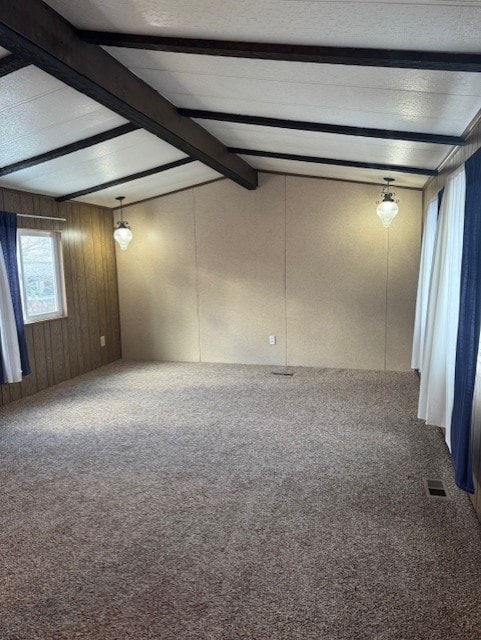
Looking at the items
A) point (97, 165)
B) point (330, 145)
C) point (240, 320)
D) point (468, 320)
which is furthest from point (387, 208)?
point (97, 165)

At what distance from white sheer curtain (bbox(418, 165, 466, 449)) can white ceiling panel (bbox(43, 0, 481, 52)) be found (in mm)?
1299

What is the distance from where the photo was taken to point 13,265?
4469 mm

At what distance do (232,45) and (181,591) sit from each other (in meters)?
2.42

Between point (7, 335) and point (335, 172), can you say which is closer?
point (7, 335)

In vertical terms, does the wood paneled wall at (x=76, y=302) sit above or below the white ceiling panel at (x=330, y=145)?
below

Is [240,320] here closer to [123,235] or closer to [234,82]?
[123,235]

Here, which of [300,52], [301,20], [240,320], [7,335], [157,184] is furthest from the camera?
[240,320]

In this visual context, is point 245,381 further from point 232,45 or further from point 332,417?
point 232,45

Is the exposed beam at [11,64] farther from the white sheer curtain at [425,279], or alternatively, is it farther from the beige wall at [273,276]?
the beige wall at [273,276]

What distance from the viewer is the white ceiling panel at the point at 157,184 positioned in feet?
17.1

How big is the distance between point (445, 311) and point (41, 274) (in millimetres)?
4248

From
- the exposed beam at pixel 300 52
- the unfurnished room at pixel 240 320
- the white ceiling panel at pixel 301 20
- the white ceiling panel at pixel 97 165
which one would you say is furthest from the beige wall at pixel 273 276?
the white ceiling panel at pixel 301 20

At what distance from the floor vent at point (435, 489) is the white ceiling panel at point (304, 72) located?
2186 millimetres

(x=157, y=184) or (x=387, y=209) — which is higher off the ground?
(x=157, y=184)
